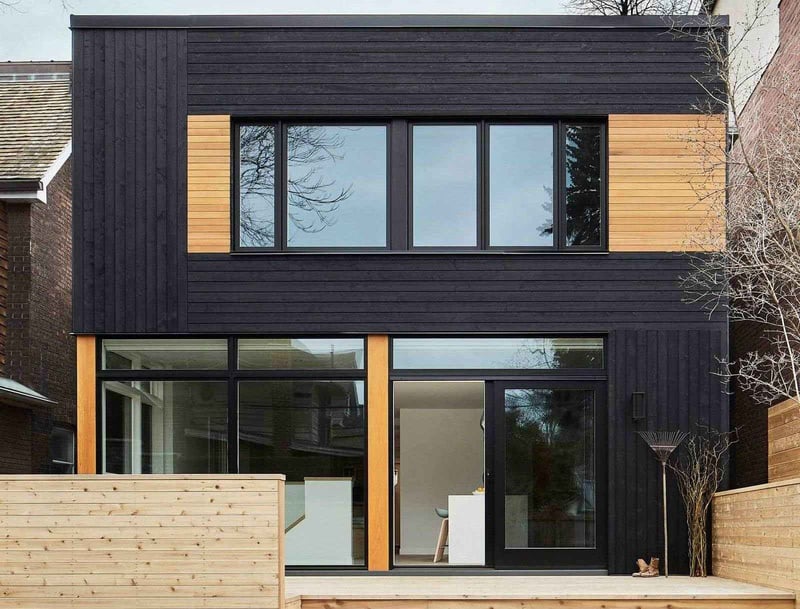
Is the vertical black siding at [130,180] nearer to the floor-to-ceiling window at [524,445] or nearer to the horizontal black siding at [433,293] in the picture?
the horizontal black siding at [433,293]

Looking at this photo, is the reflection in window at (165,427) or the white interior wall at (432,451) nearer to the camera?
the reflection in window at (165,427)

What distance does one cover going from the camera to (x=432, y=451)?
33.9ft

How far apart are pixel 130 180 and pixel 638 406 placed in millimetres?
5153

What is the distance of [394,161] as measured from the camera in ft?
32.8

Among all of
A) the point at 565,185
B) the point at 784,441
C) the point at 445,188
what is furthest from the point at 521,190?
the point at 784,441

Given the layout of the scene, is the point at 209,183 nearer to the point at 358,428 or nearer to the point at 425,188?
the point at 425,188

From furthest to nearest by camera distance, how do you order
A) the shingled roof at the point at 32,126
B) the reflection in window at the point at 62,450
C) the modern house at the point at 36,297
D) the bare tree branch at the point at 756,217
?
the reflection in window at the point at 62,450
the shingled roof at the point at 32,126
the modern house at the point at 36,297
the bare tree branch at the point at 756,217

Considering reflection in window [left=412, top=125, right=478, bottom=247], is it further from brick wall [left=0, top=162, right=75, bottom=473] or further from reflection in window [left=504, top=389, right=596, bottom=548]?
brick wall [left=0, top=162, right=75, bottom=473]

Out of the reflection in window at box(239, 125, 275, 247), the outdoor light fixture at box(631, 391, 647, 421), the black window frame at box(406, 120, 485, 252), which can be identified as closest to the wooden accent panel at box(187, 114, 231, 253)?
the reflection in window at box(239, 125, 275, 247)

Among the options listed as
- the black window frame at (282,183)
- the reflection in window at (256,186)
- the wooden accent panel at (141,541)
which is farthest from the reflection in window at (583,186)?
the wooden accent panel at (141,541)

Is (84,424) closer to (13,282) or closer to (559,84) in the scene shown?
(13,282)

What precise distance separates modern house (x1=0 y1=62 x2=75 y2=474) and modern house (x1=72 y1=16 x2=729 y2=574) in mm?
2508

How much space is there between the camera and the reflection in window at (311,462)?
31.9ft

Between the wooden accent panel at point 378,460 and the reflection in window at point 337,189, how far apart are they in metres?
1.16
